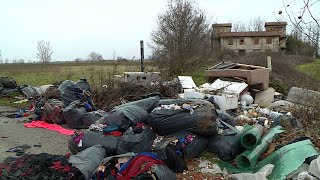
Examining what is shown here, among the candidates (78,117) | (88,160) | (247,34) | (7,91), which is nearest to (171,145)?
(88,160)

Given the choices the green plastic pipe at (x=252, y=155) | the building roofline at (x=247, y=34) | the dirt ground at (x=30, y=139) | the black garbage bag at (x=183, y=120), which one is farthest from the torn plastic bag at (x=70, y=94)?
the building roofline at (x=247, y=34)

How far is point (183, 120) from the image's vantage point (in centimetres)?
430

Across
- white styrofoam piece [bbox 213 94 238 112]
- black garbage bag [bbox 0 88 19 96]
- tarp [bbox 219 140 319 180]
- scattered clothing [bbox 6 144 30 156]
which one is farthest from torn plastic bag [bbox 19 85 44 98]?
tarp [bbox 219 140 319 180]

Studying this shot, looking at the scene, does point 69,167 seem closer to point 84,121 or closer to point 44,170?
point 44,170

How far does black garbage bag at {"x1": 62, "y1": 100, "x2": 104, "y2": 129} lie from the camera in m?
6.30

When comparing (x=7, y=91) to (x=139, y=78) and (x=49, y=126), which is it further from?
(x=49, y=126)

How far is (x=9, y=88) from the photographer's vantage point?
35.5ft

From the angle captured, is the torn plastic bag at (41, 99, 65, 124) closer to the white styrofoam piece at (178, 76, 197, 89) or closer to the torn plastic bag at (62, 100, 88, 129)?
the torn plastic bag at (62, 100, 88, 129)

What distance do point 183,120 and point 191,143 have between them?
0.31m

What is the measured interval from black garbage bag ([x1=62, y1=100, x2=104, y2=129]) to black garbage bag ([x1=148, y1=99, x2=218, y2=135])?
224cm

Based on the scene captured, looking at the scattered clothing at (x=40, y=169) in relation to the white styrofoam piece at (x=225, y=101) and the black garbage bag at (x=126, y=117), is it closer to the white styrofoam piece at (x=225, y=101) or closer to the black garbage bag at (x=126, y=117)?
the black garbage bag at (x=126, y=117)

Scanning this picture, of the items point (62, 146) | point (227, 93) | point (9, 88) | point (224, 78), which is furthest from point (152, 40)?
point (62, 146)

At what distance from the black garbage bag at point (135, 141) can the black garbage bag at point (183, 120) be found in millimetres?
205

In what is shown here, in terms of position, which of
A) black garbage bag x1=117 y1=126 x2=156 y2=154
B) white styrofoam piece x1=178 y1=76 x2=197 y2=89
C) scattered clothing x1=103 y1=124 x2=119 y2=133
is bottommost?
black garbage bag x1=117 y1=126 x2=156 y2=154
